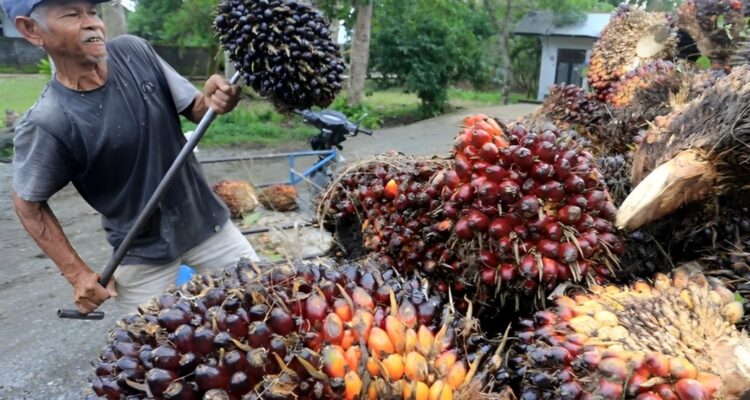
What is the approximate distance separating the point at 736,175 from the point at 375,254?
36.0 inches

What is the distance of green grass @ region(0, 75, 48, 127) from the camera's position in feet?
48.3

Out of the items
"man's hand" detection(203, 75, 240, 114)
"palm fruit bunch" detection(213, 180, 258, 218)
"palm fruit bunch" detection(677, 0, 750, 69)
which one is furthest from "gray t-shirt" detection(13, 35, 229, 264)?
"palm fruit bunch" detection(213, 180, 258, 218)

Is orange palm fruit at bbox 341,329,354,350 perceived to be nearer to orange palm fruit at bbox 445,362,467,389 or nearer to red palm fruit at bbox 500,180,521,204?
orange palm fruit at bbox 445,362,467,389

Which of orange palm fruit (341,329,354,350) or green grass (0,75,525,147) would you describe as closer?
orange palm fruit (341,329,354,350)

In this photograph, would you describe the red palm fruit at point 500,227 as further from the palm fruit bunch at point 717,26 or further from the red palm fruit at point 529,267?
the palm fruit bunch at point 717,26

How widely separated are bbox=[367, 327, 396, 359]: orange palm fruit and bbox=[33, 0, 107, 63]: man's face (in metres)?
1.90

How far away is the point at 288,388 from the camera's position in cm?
96

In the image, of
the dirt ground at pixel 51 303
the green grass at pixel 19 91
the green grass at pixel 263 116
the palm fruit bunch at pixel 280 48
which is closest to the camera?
the palm fruit bunch at pixel 280 48

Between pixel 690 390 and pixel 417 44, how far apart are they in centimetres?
1567

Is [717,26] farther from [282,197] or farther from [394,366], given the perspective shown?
[282,197]

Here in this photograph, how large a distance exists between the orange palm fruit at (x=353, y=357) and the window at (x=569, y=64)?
21.1 metres

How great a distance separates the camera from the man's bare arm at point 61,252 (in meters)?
2.47

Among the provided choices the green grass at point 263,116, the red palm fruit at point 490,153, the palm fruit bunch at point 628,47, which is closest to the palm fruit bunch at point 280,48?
the red palm fruit at point 490,153

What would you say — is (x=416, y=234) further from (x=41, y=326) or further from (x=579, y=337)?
(x=41, y=326)
